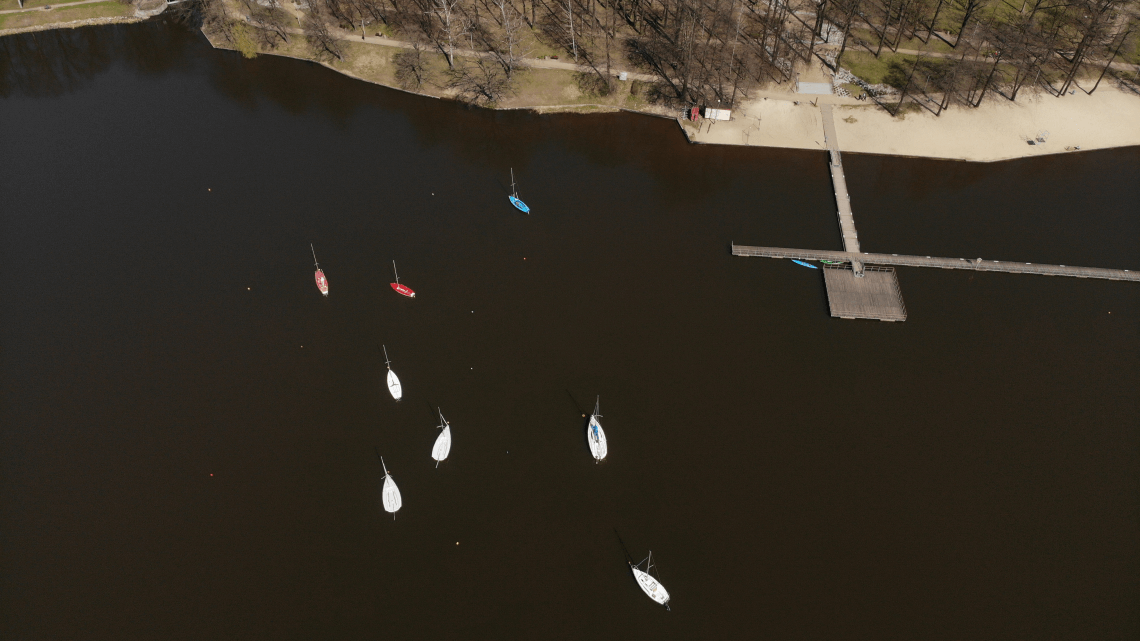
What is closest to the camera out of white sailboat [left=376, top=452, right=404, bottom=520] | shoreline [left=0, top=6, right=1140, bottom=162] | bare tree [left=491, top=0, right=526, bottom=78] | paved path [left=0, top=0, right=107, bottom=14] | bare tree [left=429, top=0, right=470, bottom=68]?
white sailboat [left=376, top=452, right=404, bottom=520]

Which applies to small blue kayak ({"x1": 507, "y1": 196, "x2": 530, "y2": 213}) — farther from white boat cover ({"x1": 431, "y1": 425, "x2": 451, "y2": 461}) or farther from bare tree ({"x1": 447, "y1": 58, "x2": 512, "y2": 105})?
white boat cover ({"x1": 431, "y1": 425, "x2": 451, "y2": 461})

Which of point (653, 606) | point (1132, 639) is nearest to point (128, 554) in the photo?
point (653, 606)

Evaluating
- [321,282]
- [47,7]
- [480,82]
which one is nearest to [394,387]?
[321,282]

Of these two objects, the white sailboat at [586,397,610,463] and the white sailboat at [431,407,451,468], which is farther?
the white sailboat at [431,407,451,468]

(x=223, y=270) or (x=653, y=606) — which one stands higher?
(x=223, y=270)

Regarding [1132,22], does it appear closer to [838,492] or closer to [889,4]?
[889,4]

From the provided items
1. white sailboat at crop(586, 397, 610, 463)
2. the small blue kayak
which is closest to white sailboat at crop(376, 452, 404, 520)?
white sailboat at crop(586, 397, 610, 463)
